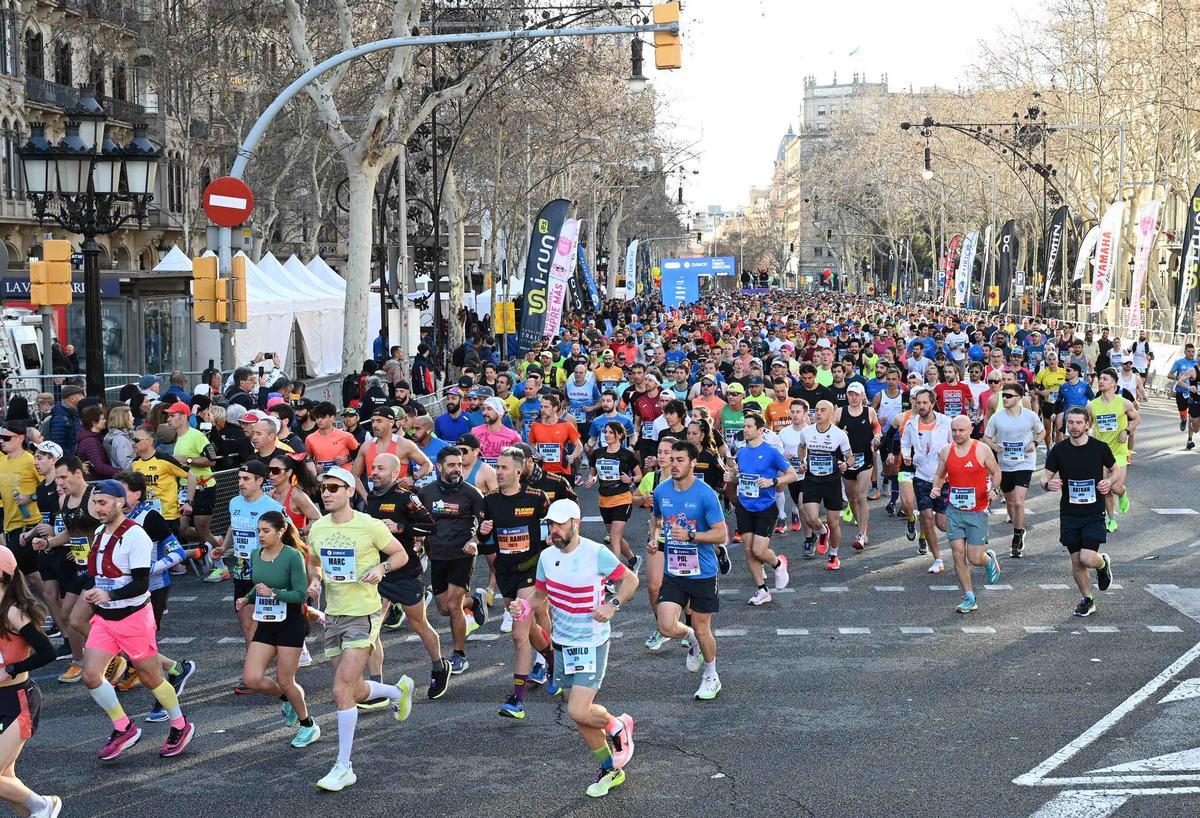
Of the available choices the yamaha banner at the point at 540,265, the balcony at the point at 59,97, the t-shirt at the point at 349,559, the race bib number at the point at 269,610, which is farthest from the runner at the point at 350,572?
the balcony at the point at 59,97

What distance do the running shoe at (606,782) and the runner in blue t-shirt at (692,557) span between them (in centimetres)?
179

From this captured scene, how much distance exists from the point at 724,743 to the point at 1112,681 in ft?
9.53

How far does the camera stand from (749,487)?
12.6 metres

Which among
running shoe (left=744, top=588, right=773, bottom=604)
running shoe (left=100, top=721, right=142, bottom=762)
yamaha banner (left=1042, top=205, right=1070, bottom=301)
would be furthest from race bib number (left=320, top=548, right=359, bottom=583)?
yamaha banner (left=1042, top=205, right=1070, bottom=301)

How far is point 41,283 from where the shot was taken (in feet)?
52.9

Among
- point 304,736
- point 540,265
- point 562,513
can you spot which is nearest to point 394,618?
point 304,736

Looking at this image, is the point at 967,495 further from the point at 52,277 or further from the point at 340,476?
the point at 52,277

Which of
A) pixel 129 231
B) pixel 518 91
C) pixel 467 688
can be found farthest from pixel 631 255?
pixel 467 688

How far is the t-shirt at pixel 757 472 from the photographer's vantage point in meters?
12.6

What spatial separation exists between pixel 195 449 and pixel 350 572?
530 cm

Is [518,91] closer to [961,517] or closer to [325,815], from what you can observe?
[961,517]

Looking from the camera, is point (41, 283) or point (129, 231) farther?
point (129, 231)

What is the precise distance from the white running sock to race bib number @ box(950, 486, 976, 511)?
6.13 m

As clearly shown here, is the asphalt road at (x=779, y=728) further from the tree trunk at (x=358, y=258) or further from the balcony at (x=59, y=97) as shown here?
the balcony at (x=59, y=97)
